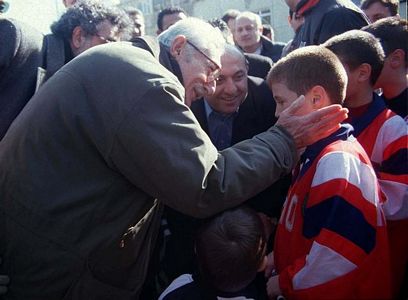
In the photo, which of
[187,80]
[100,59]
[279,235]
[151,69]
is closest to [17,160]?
[100,59]

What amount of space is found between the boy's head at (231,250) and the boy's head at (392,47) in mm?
1353

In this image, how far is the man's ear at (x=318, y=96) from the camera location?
1.88 metres

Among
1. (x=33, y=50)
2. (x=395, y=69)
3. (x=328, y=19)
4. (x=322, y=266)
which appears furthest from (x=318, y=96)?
(x=328, y=19)

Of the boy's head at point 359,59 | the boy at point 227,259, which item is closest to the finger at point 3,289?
the boy at point 227,259

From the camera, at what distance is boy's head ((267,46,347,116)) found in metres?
1.88

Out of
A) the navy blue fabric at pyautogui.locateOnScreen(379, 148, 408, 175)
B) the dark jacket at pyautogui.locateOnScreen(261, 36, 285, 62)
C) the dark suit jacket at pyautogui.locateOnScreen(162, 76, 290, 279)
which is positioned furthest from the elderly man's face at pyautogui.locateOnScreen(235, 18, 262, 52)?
the navy blue fabric at pyautogui.locateOnScreen(379, 148, 408, 175)

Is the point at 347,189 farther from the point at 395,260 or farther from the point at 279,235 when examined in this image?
the point at 395,260

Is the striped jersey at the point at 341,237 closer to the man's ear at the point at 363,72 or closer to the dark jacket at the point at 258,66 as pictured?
the man's ear at the point at 363,72

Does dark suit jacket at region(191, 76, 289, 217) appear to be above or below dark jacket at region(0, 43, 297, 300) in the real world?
below

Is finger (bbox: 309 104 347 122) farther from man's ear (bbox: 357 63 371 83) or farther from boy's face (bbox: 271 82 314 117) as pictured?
man's ear (bbox: 357 63 371 83)

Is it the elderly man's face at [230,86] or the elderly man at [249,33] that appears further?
the elderly man at [249,33]

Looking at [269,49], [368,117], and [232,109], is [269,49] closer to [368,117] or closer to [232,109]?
[232,109]

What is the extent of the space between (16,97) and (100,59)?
804 millimetres

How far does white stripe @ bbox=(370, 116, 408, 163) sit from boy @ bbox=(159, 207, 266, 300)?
30.5 inches
